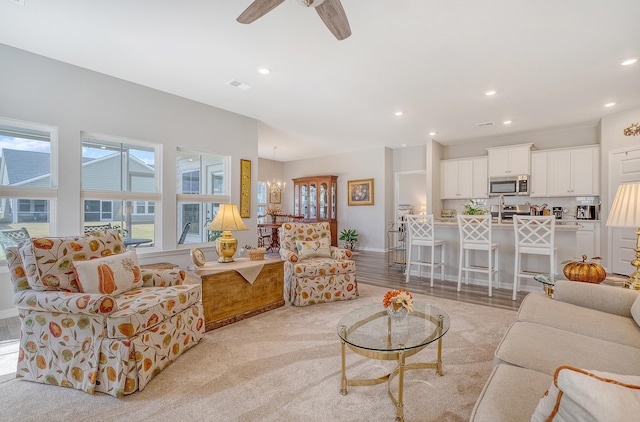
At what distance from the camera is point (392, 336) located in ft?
5.75

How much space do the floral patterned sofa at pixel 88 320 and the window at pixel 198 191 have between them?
2292 millimetres

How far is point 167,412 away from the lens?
1.62 m

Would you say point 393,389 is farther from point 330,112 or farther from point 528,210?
point 528,210

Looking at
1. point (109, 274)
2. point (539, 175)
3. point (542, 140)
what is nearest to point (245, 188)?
point (109, 274)

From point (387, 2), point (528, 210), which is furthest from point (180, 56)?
point (528, 210)

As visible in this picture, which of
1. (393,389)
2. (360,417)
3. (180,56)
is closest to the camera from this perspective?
(360,417)

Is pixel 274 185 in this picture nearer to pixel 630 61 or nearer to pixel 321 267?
pixel 321 267

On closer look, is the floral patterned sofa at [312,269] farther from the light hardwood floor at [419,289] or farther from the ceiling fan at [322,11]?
the ceiling fan at [322,11]

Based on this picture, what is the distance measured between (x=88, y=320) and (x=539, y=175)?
7173 mm

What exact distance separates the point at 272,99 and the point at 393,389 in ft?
12.5

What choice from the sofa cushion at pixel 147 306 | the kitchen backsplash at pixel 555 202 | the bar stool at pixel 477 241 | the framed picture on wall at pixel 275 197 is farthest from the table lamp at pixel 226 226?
the framed picture on wall at pixel 275 197

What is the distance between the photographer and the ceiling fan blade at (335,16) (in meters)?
1.94

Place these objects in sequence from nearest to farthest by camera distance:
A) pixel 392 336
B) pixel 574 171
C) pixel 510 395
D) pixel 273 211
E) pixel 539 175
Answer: pixel 510 395, pixel 392 336, pixel 574 171, pixel 539 175, pixel 273 211

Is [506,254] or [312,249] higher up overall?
[312,249]
